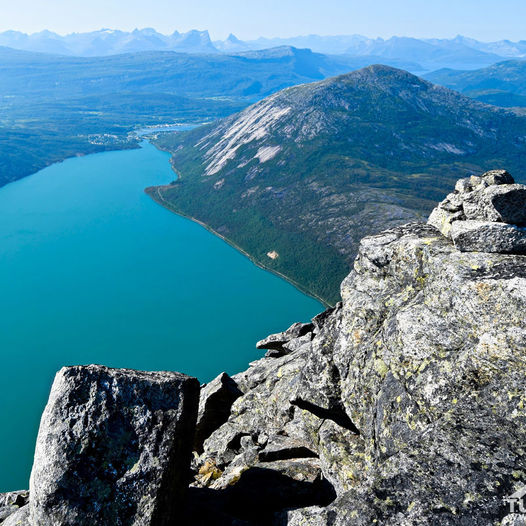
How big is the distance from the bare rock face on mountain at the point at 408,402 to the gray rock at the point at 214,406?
5156 millimetres

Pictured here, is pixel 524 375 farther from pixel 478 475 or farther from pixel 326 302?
pixel 326 302

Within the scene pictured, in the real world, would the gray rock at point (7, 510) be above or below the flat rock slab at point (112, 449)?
below

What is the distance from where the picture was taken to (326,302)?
17762cm

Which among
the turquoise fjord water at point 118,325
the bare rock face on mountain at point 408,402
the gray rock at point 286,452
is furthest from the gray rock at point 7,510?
the turquoise fjord water at point 118,325

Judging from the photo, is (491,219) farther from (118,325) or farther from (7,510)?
(118,325)

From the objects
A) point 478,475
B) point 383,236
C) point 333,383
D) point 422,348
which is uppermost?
point 383,236

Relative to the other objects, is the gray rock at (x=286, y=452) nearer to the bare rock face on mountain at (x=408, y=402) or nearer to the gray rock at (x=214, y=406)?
the bare rock face on mountain at (x=408, y=402)

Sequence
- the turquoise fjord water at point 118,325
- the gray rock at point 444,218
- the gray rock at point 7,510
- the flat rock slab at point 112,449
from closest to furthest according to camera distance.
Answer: the flat rock slab at point 112,449, the gray rock at point 7,510, the gray rock at point 444,218, the turquoise fjord water at point 118,325

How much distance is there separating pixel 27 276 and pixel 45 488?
671 ft

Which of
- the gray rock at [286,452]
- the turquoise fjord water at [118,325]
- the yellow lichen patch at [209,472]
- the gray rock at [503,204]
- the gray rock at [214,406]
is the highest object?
the gray rock at [503,204]

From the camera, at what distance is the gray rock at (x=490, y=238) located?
1909 cm

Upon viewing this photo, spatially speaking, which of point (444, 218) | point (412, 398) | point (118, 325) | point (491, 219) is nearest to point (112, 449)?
point (412, 398)

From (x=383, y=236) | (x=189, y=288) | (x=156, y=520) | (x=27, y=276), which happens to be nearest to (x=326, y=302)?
(x=189, y=288)

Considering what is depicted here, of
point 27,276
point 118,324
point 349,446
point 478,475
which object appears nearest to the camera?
point 478,475
